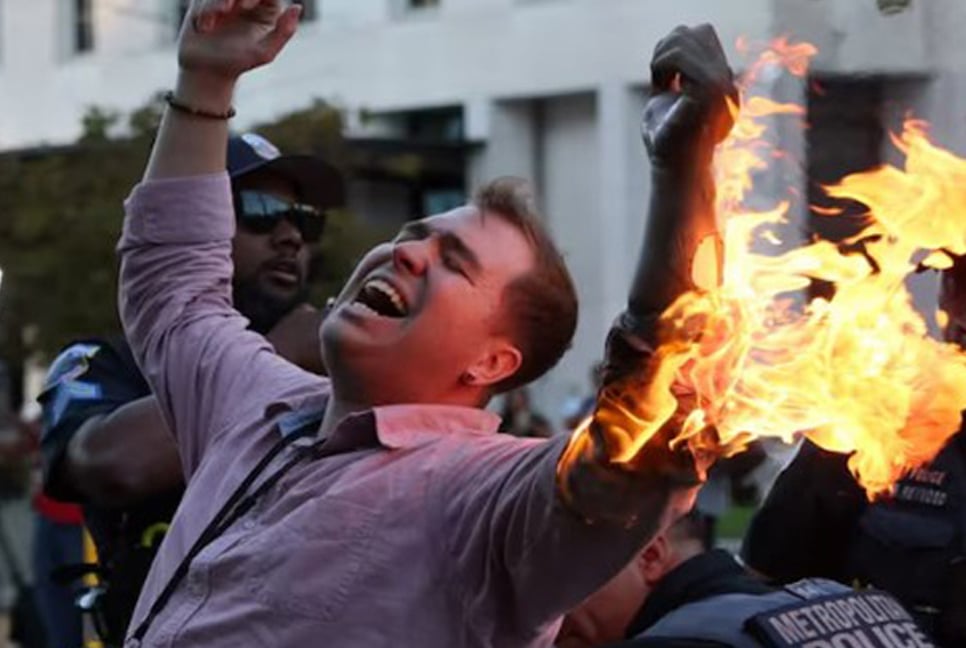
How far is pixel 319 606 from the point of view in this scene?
271cm

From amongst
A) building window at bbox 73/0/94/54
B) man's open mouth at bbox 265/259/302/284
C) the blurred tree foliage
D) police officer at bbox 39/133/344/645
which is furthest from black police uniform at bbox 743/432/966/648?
building window at bbox 73/0/94/54

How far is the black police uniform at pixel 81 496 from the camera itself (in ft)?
13.9

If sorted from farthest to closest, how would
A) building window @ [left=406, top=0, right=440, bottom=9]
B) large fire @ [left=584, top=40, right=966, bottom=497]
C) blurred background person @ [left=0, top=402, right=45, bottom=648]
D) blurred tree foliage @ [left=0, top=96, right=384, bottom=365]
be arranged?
1. building window @ [left=406, top=0, right=440, bottom=9]
2. blurred tree foliage @ [left=0, top=96, right=384, bottom=365]
3. blurred background person @ [left=0, top=402, right=45, bottom=648]
4. large fire @ [left=584, top=40, right=966, bottom=497]

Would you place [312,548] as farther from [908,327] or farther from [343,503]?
[908,327]

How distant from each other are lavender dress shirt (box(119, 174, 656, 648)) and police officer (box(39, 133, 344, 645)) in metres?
0.99

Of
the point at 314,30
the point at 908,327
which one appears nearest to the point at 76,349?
the point at 908,327

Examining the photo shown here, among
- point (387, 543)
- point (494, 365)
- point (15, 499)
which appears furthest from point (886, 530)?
point (15, 499)

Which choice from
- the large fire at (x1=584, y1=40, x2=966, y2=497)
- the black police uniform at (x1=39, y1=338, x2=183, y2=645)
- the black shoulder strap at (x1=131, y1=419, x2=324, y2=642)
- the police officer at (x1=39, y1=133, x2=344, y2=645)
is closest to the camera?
the large fire at (x1=584, y1=40, x2=966, y2=497)

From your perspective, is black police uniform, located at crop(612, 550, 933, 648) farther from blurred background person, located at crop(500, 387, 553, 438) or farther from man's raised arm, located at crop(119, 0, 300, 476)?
blurred background person, located at crop(500, 387, 553, 438)

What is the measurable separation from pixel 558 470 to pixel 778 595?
1.07 meters

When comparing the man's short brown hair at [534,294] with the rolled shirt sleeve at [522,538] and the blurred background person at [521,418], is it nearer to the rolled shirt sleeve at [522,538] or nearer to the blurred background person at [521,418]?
the rolled shirt sleeve at [522,538]

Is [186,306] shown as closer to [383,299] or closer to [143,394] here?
[383,299]

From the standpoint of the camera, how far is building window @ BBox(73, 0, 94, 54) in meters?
26.3

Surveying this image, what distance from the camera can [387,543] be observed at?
2707 mm
